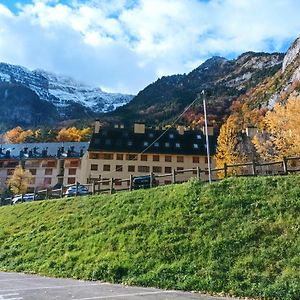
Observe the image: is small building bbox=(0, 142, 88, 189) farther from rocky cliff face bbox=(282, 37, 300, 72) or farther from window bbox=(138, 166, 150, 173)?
rocky cliff face bbox=(282, 37, 300, 72)

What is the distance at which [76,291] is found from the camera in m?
12.9

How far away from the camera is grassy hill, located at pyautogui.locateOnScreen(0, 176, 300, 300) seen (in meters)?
13.9

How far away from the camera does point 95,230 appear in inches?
856

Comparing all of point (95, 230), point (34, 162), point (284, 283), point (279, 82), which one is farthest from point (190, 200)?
Result: point (279, 82)

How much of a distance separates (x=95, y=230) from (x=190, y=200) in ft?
18.0

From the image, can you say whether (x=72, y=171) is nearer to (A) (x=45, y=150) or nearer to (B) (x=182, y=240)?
(A) (x=45, y=150)

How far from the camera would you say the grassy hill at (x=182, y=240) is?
13.9m

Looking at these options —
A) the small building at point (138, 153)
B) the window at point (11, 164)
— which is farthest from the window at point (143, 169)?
the window at point (11, 164)

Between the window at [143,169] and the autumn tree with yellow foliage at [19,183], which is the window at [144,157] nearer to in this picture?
the window at [143,169]

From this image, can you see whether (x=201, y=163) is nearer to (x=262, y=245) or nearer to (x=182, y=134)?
(x=182, y=134)

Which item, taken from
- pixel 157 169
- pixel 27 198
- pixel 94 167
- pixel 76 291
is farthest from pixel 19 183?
pixel 76 291

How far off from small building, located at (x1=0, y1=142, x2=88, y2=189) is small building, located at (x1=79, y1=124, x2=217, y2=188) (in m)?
6.90

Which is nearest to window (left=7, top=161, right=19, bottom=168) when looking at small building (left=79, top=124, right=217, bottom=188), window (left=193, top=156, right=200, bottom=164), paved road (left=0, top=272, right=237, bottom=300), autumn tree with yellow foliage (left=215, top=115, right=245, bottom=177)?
small building (left=79, top=124, right=217, bottom=188)

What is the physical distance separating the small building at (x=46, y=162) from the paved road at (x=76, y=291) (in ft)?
228
